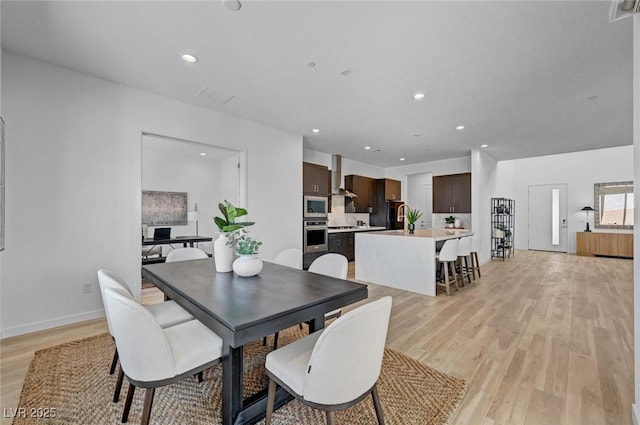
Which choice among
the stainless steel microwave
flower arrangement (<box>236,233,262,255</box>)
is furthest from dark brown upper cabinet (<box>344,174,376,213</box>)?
flower arrangement (<box>236,233,262,255</box>)

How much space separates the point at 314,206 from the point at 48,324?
412 cm

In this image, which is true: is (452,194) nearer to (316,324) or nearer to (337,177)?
(337,177)

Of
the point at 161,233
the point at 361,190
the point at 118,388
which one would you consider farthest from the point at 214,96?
the point at 361,190

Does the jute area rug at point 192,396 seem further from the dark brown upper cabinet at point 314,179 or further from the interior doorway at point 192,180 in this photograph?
the interior doorway at point 192,180

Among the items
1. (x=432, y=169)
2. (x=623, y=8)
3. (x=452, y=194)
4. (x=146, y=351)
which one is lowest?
(x=146, y=351)

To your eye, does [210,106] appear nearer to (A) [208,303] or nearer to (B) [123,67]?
(B) [123,67]

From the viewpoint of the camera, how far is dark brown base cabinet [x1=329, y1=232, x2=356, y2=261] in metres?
6.35

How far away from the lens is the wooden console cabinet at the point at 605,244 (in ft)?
23.7

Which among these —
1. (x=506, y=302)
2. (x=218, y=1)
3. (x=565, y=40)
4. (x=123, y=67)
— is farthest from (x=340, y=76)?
(x=506, y=302)

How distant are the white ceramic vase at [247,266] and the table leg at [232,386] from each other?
634 millimetres

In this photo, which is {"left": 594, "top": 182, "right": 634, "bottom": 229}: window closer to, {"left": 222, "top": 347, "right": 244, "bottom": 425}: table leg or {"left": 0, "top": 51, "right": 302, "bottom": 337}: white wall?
{"left": 222, "top": 347, "right": 244, "bottom": 425}: table leg

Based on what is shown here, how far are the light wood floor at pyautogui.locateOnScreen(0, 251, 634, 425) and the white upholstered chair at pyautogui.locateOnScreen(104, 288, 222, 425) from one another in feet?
3.79

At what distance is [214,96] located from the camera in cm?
341

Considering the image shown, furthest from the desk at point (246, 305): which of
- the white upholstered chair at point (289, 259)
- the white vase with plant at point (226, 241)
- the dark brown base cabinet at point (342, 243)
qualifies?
the dark brown base cabinet at point (342, 243)
